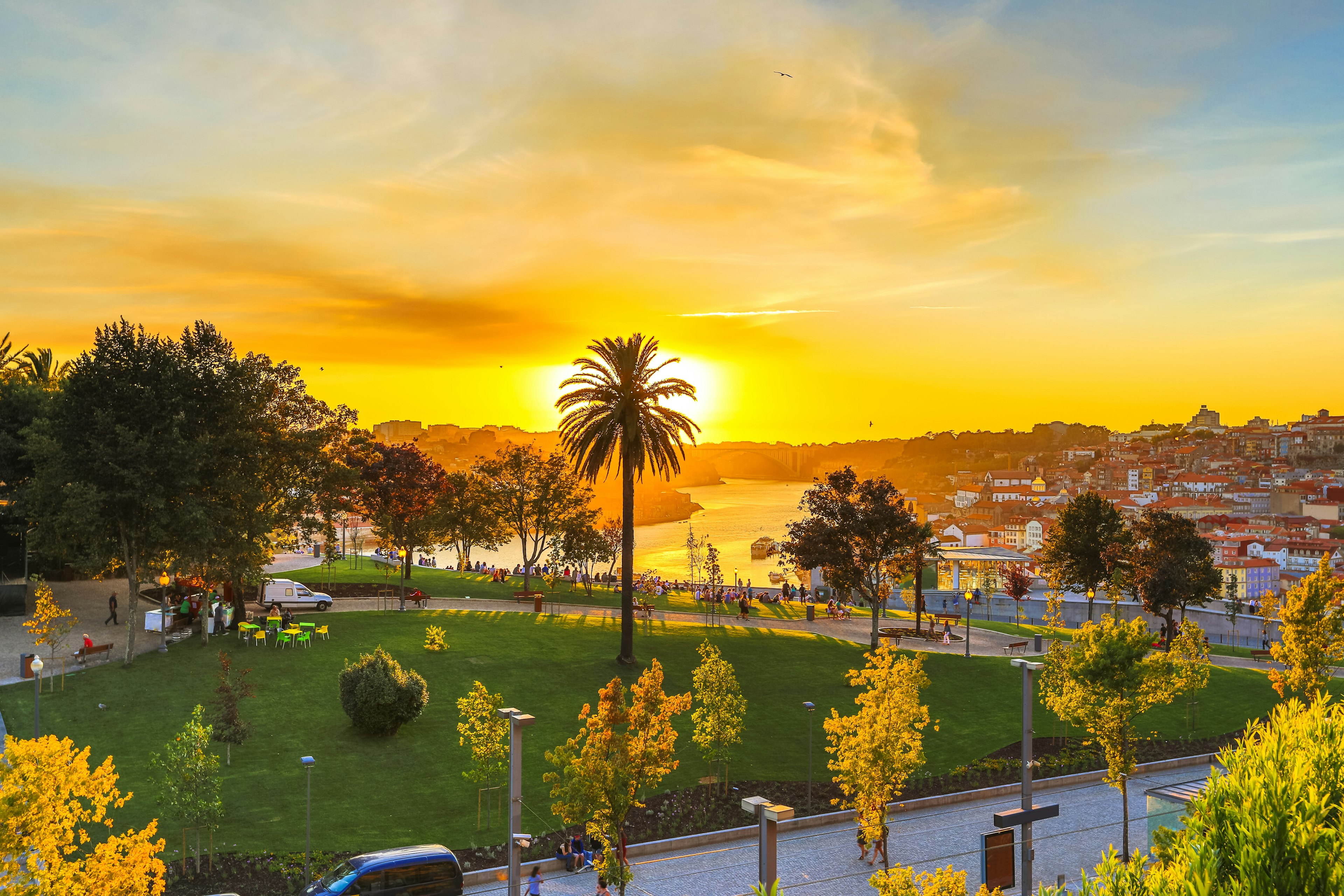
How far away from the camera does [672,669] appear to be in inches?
1495

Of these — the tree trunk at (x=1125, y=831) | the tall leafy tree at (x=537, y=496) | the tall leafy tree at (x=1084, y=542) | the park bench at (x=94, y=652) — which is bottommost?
the tree trunk at (x=1125, y=831)

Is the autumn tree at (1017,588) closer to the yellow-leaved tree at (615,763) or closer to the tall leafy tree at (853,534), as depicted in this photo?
the tall leafy tree at (853,534)

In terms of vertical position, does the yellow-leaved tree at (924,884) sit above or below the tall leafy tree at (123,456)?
below

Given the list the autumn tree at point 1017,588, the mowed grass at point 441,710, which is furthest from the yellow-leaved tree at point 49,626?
the autumn tree at point 1017,588

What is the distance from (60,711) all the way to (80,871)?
17.9 m

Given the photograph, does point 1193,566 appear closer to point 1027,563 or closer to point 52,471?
point 1027,563

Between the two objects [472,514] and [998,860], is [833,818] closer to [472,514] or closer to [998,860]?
[998,860]

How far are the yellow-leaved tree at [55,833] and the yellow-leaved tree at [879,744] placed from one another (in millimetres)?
15329

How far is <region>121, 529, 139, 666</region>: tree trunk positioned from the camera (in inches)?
1266

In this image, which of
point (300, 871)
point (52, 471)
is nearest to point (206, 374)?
point (52, 471)

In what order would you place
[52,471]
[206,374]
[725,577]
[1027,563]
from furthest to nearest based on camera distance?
[725,577], [1027,563], [206,374], [52,471]

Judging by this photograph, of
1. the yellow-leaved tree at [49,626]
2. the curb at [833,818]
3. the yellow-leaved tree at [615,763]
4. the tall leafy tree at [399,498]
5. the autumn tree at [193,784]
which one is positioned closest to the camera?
the yellow-leaved tree at [615,763]

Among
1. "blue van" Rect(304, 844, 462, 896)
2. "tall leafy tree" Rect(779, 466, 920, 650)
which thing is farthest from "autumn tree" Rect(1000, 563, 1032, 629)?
"blue van" Rect(304, 844, 462, 896)

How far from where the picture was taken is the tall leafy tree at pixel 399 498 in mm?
50812
